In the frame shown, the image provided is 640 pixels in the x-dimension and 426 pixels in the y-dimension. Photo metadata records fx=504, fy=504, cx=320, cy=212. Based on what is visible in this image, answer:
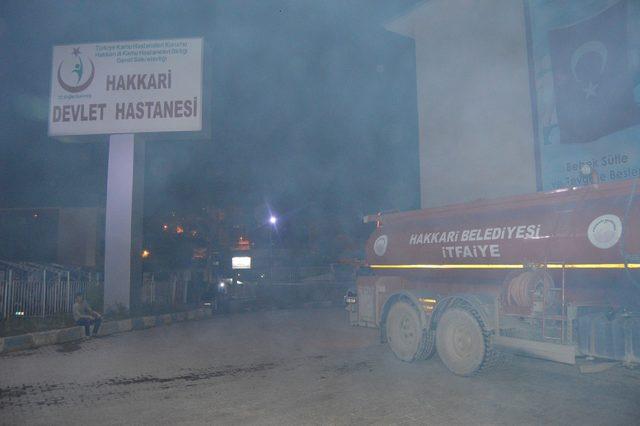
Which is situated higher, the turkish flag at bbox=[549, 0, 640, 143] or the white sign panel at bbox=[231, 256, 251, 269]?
the turkish flag at bbox=[549, 0, 640, 143]

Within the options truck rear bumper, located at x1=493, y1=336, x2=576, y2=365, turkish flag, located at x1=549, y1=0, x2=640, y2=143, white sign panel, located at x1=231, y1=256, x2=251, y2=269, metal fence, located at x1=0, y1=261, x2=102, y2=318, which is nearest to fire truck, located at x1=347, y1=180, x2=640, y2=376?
truck rear bumper, located at x1=493, y1=336, x2=576, y2=365

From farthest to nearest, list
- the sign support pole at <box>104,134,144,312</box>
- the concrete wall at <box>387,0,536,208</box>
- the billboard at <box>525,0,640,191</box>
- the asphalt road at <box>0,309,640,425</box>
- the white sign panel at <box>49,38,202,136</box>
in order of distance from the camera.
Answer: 1. the white sign panel at <box>49,38,202,136</box>
2. the sign support pole at <box>104,134,144,312</box>
3. the concrete wall at <box>387,0,536,208</box>
4. the billboard at <box>525,0,640,191</box>
5. the asphalt road at <box>0,309,640,425</box>

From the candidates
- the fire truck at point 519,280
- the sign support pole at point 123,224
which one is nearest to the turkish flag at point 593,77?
the fire truck at point 519,280

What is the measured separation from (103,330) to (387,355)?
7378 millimetres

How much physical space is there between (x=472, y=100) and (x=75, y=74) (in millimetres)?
11437

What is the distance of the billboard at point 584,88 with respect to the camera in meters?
8.38

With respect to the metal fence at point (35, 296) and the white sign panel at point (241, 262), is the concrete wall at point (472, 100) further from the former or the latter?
the white sign panel at point (241, 262)

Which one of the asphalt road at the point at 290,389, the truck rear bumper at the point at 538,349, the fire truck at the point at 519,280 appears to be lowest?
the asphalt road at the point at 290,389

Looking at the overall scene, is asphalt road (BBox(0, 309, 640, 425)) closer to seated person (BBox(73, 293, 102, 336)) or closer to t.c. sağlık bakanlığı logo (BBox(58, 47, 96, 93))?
seated person (BBox(73, 293, 102, 336))

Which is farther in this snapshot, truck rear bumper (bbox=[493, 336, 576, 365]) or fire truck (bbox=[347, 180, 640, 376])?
truck rear bumper (bbox=[493, 336, 576, 365])

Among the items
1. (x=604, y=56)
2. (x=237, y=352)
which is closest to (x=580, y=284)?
(x=604, y=56)

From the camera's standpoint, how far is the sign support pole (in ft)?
47.6

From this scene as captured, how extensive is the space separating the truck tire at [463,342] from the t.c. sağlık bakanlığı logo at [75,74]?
12861 mm

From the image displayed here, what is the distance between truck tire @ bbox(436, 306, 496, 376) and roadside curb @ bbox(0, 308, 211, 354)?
795 cm
